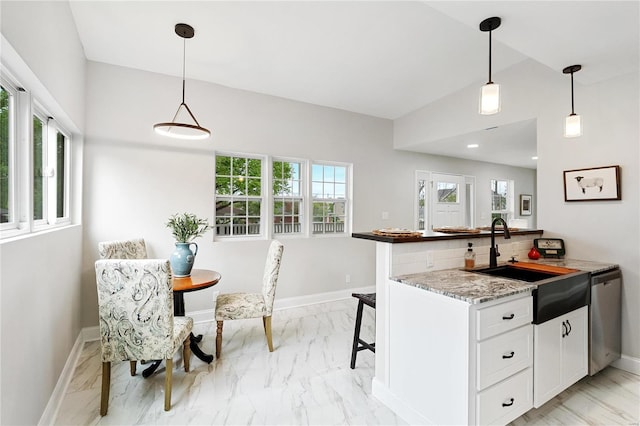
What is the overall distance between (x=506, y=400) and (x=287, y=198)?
3260 millimetres

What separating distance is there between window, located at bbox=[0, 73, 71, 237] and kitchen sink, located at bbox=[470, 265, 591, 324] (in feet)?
9.80

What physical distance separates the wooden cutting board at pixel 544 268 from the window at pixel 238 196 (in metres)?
2.96

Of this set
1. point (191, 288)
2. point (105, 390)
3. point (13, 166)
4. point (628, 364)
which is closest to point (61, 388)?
point (105, 390)

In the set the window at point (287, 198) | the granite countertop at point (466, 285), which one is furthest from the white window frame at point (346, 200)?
the granite countertop at point (466, 285)

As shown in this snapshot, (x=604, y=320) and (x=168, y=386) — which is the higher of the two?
(x=604, y=320)

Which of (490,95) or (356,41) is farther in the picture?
(356,41)

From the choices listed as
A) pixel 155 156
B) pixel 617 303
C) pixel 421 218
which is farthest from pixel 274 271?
pixel 421 218

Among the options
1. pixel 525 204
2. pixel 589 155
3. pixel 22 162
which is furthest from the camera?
pixel 525 204

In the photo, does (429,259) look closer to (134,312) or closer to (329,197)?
(134,312)

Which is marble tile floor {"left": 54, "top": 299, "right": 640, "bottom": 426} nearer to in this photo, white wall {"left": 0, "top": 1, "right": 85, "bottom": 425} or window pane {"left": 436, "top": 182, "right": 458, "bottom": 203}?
white wall {"left": 0, "top": 1, "right": 85, "bottom": 425}

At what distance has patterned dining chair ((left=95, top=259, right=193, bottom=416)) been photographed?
5.98ft

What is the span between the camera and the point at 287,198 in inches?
168

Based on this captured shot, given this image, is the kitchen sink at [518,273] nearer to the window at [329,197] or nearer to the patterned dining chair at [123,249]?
the window at [329,197]

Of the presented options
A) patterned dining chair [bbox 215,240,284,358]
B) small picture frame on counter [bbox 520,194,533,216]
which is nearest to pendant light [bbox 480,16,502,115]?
patterned dining chair [bbox 215,240,284,358]
